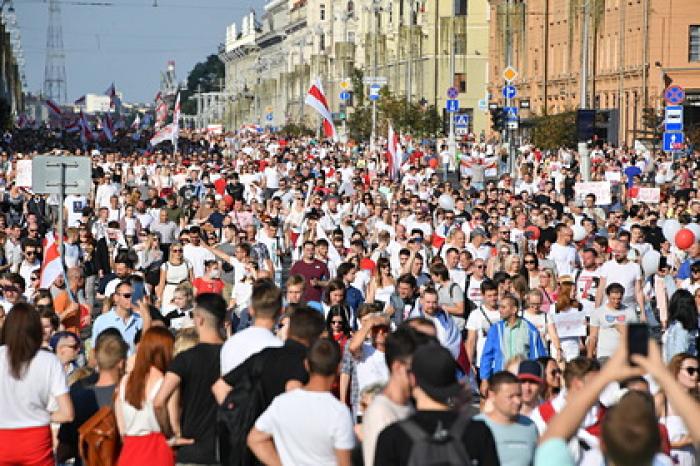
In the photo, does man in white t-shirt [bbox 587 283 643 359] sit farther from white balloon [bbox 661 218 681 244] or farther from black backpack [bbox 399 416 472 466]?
black backpack [bbox 399 416 472 466]

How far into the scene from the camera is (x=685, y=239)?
67.8 ft

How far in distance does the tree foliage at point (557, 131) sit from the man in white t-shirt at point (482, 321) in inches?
1913

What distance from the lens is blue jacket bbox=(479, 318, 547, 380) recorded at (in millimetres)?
13734

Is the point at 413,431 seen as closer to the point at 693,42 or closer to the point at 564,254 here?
the point at 564,254

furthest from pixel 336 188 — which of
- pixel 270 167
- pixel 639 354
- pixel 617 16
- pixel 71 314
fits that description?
pixel 617 16

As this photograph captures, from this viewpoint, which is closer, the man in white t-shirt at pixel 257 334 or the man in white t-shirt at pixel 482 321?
the man in white t-shirt at pixel 257 334

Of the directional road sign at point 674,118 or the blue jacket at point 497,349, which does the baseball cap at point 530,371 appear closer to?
the blue jacket at point 497,349

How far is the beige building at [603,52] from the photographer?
6962 centimetres

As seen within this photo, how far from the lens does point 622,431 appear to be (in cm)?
580

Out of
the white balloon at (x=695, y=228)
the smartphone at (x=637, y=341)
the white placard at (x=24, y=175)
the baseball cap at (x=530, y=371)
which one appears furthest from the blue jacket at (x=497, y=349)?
the white placard at (x=24, y=175)

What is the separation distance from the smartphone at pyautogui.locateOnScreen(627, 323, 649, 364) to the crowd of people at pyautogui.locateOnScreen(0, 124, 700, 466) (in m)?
0.01

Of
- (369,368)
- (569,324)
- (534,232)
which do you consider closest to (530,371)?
(369,368)

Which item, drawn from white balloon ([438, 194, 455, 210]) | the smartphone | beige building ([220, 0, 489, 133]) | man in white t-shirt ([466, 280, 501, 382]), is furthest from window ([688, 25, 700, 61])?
the smartphone

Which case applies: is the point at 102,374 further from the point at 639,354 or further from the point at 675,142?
the point at 675,142
